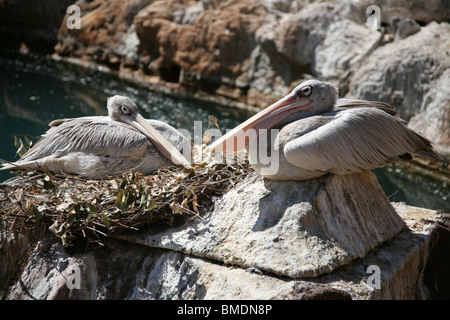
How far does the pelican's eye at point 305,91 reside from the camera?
426 centimetres

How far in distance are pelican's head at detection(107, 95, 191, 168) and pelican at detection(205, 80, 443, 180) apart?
0.77 m

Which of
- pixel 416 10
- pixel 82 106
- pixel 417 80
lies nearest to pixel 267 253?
pixel 417 80

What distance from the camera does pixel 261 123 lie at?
4336mm

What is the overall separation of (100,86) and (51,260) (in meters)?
7.99

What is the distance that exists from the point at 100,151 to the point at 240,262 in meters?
1.94

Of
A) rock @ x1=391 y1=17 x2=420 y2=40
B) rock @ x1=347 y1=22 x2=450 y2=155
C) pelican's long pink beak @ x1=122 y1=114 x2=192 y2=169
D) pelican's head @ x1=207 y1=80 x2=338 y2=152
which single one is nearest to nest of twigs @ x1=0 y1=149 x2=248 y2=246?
pelican's long pink beak @ x1=122 y1=114 x2=192 y2=169

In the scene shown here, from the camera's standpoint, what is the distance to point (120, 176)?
4.87 m

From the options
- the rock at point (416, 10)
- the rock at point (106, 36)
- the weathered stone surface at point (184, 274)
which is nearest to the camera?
the weathered stone surface at point (184, 274)

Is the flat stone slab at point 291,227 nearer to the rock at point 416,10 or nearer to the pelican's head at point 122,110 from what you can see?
the pelican's head at point 122,110

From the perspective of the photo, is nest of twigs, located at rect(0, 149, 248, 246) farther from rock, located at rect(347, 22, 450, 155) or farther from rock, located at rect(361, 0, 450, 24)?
rock, located at rect(361, 0, 450, 24)

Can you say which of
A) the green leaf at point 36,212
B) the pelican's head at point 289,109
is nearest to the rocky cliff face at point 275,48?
the pelican's head at point 289,109

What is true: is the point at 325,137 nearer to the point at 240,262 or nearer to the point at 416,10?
the point at 240,262

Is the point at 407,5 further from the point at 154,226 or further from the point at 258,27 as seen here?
the point at 154,226

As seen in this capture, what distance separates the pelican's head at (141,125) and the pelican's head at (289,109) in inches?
25.6
